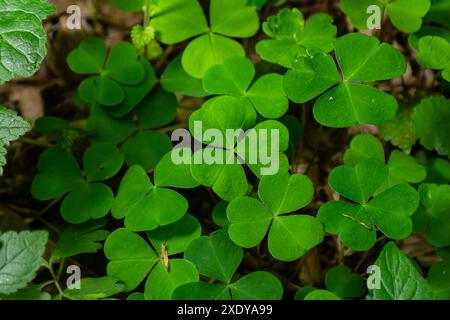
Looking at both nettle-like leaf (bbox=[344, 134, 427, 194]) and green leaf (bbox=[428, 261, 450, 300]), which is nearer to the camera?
green leaf (bbox=[428, 261, 450, 300])

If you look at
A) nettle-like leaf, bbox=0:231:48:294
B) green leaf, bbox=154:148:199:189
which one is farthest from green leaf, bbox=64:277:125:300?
green leaf, bbox=154:148:199:189

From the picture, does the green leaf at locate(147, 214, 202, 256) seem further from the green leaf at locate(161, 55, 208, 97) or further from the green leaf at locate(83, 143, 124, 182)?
the green leaf at locate(161, 55, 208, 97)

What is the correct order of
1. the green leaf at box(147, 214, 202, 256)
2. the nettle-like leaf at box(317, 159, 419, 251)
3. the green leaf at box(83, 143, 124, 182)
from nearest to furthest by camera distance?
the nettle-like leaf at box(317, 159, 419, 251)
the green leaf at box(147, 214, 202, 256)
the green leaf at box(83, 143, 124, 182)

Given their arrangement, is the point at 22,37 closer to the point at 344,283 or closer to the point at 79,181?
the point at 79,181

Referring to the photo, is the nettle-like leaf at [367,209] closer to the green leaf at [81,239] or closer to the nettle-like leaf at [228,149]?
the nettle-like leaf at [228,149]

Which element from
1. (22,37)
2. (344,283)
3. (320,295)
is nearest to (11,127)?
(22,37)

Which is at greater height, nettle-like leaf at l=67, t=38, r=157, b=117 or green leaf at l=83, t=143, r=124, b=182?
nettle-like leaf at l=67, t=38, r=157, b=117

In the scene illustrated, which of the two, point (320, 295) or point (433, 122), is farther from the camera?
point (433, 122)

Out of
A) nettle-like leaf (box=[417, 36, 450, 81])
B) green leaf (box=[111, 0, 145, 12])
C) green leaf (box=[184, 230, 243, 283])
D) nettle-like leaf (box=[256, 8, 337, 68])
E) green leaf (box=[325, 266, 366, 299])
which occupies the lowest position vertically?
green leaf (box=[325, 266, 366, 299])
